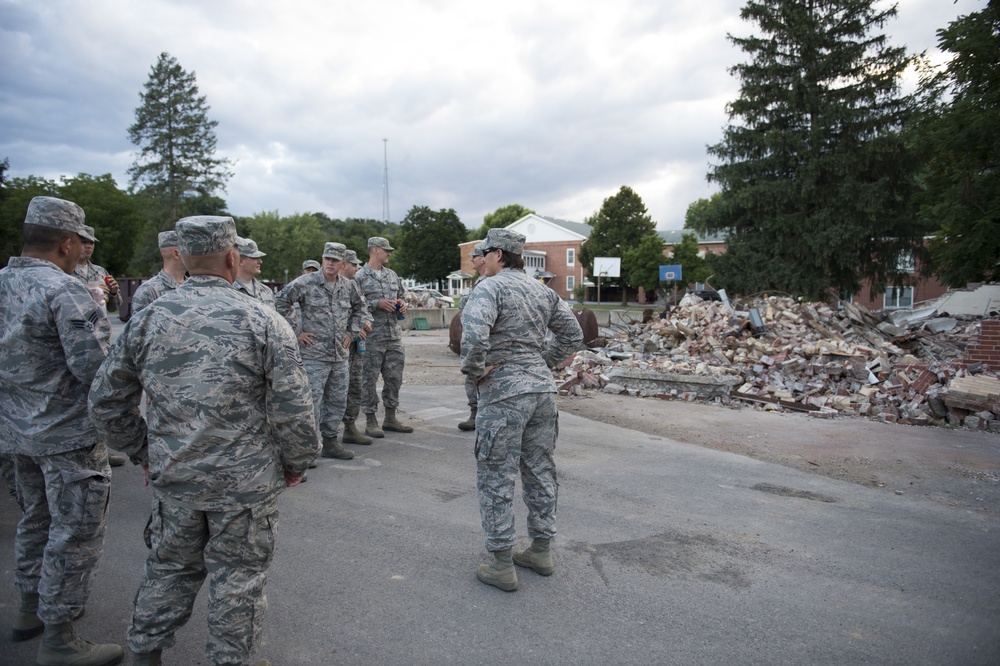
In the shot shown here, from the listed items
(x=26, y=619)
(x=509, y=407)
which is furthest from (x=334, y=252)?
(x=26, y=619)

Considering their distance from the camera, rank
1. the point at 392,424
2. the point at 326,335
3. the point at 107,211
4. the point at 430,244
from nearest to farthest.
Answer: the point at 326,335, the point at 392,424, the point at 107,211, the point at 430,244

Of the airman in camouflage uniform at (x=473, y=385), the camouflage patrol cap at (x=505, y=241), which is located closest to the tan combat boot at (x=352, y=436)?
the airman in camouflage uniform at (x=473, y=385)

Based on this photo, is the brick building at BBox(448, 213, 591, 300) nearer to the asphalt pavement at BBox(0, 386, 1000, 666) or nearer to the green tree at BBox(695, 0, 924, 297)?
the green tree at BBox(695, 0, 924, 297)

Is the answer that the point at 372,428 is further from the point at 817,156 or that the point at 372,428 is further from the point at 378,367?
the point at 817,156

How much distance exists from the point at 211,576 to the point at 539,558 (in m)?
1.97

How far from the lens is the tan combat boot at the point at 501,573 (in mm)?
3490

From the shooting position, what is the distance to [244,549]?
2395 millimetres

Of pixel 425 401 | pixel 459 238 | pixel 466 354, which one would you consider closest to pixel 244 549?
pixel 466 354

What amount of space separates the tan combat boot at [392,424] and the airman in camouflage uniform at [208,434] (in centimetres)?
489

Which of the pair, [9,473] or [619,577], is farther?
[619,577]

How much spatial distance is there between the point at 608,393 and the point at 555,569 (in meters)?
7.10

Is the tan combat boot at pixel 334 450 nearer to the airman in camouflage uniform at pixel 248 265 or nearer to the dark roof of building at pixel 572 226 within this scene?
the airman in camouflage uniform at pixel 248 265

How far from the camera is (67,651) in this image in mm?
2738

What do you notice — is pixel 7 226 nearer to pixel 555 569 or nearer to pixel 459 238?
pixel 555 569
